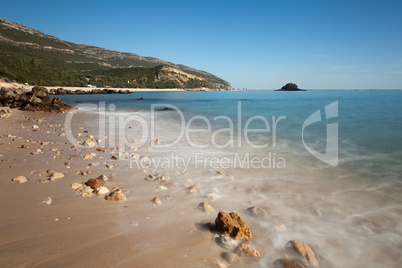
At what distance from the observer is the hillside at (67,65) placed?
222 ft

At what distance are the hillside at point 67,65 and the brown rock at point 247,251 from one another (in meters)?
69.0

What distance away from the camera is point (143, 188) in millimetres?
3516

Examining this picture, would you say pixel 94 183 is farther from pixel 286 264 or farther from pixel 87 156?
pixel 286 264

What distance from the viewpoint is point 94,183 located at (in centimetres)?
333

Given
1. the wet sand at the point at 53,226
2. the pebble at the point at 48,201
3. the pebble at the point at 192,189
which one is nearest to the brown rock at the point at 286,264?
the wet sand at the point at 53,226

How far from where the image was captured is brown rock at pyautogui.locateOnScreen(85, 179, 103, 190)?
10.8 ft

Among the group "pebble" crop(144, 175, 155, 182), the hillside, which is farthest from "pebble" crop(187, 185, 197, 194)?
the hillside

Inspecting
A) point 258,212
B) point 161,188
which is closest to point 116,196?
point 161,188

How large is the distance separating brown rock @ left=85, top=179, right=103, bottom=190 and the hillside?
2615 inches

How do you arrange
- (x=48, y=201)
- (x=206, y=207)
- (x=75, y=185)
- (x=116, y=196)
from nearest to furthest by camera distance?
(x=48, y=201), (x=206, y=207), (x=116, y=196), (x=75, y=185)

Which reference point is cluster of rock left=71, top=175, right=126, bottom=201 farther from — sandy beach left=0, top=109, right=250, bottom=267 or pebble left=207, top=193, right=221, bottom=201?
pebble left=207, top=193, right=221, bottom=201

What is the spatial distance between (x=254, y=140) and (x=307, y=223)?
5671 millimetres

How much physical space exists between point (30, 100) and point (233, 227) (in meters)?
20.7

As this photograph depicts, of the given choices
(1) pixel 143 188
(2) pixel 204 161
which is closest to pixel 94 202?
(1) pixel 143 188
